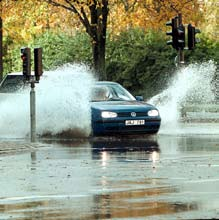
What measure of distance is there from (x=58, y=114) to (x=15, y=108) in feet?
5.09

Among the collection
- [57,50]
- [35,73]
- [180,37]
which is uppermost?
[180,37]

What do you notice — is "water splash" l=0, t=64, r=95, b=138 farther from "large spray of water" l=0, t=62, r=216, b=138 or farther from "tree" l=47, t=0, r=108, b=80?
"tree" l=47, t=0, r=108, b=80

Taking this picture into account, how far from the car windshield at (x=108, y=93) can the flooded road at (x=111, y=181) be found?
4.55 meters

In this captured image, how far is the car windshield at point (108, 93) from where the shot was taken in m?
30.7

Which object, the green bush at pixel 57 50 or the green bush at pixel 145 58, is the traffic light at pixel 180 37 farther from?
the green bush at pixel 57 50

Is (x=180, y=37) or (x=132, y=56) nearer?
(x=180, y=37)

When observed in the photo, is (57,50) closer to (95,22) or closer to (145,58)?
(145,58)

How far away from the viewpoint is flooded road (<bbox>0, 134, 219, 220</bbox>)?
12250 mm

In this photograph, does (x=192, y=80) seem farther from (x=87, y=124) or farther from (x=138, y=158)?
(x=138, y=158)

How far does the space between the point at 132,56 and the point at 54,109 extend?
26833mm

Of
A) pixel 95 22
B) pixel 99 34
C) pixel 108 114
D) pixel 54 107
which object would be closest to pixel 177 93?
pixel 99 34

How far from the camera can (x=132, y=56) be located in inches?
2247

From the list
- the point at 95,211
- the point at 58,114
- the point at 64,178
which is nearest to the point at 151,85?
the point at 58,114

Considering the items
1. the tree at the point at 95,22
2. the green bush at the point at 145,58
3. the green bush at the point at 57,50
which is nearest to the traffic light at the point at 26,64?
the tree at the point at 95,22
